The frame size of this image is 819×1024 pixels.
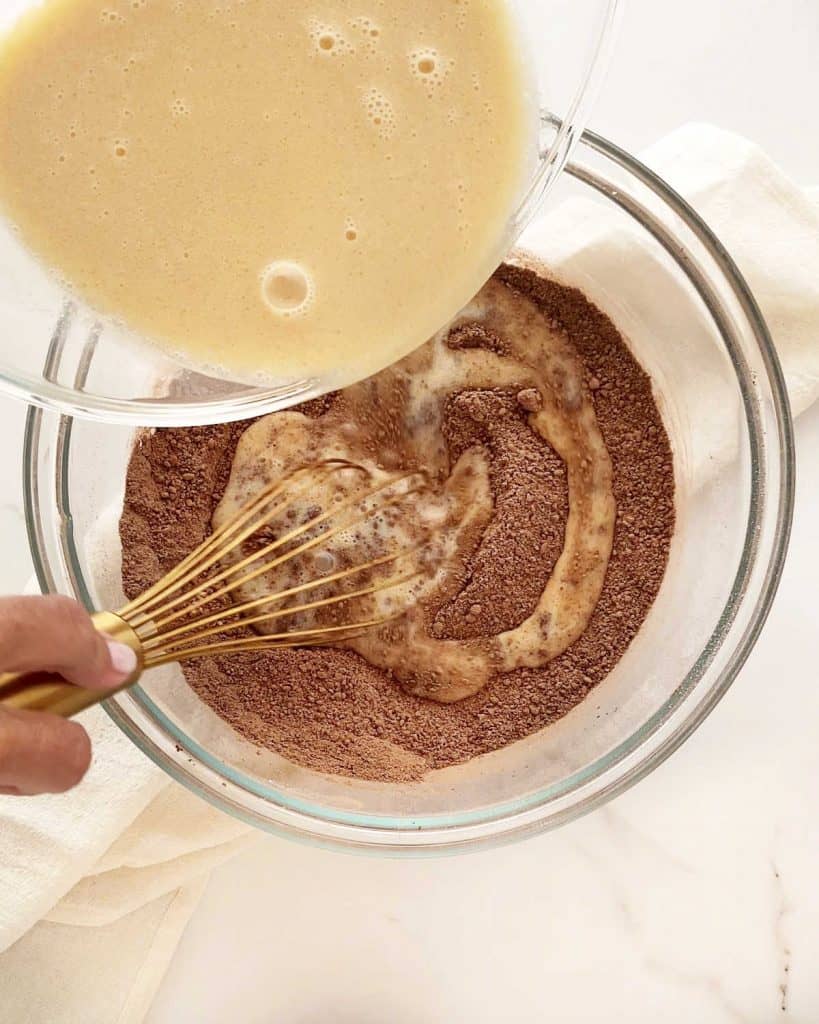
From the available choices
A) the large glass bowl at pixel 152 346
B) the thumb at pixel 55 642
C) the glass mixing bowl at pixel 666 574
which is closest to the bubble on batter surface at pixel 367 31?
the large glass bowl at pixel 152 346

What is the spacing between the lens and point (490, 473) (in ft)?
3.93

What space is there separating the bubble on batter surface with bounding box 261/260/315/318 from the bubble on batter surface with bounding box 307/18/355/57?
158 millimetres

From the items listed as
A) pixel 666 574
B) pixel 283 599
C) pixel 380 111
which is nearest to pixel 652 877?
pixel 666 574

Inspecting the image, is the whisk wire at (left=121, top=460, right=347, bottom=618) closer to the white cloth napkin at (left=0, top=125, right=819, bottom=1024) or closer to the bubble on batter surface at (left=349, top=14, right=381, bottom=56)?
the white cloth napkin at (left=0, top=125, right=819, bottom=1024)

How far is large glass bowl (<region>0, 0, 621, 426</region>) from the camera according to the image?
848 millimetres

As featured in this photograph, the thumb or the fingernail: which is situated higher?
the fingernail

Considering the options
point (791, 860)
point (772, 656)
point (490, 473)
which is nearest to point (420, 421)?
point (490, 473)

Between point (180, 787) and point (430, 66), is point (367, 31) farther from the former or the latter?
point (180, 787)

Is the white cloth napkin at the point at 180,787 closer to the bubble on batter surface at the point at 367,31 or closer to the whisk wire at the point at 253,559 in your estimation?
the whisk wire at the point at 253,559

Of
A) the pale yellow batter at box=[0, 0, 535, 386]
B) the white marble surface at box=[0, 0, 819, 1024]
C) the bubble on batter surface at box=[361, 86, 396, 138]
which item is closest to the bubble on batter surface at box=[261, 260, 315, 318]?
the pale yellow batter at box=[0, 0, 535, 386]

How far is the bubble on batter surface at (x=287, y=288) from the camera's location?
32.8 inches

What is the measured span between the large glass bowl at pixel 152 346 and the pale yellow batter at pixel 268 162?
0.02 metres

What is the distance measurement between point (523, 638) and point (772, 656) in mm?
305

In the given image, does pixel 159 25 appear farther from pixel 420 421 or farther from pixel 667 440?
pixel 667 440
